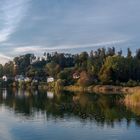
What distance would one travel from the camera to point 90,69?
407ft

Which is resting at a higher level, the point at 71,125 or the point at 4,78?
the point at 4,78

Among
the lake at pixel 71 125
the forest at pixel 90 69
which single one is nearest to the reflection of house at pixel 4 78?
the forest at pixel 90 69

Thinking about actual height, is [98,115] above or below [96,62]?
below

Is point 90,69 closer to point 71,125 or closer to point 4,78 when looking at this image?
point 4,78

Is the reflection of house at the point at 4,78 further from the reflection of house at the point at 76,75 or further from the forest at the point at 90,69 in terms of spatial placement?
the reflection of house at the point at 76,75

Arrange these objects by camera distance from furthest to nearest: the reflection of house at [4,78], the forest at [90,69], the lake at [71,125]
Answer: the reflection of house at [4,78] → the forest at [90,69] → the lake at [71,125]

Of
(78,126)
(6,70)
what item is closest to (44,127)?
(78,126)

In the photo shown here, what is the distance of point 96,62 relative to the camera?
126m

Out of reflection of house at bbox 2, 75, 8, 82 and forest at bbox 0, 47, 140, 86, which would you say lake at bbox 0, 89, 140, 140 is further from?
reflection of house at bbox 2, 75, 8, 82

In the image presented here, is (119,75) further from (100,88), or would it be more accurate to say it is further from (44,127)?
(44,127)

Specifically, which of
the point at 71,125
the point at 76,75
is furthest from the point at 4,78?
the point at 71,125

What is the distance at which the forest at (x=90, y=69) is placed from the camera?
373 ft

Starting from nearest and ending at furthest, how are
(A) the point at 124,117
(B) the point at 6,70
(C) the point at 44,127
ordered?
(C) the point at 44,127 < (A) the point at 124,117 < (B) the point at 6,70

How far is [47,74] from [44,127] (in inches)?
4784
